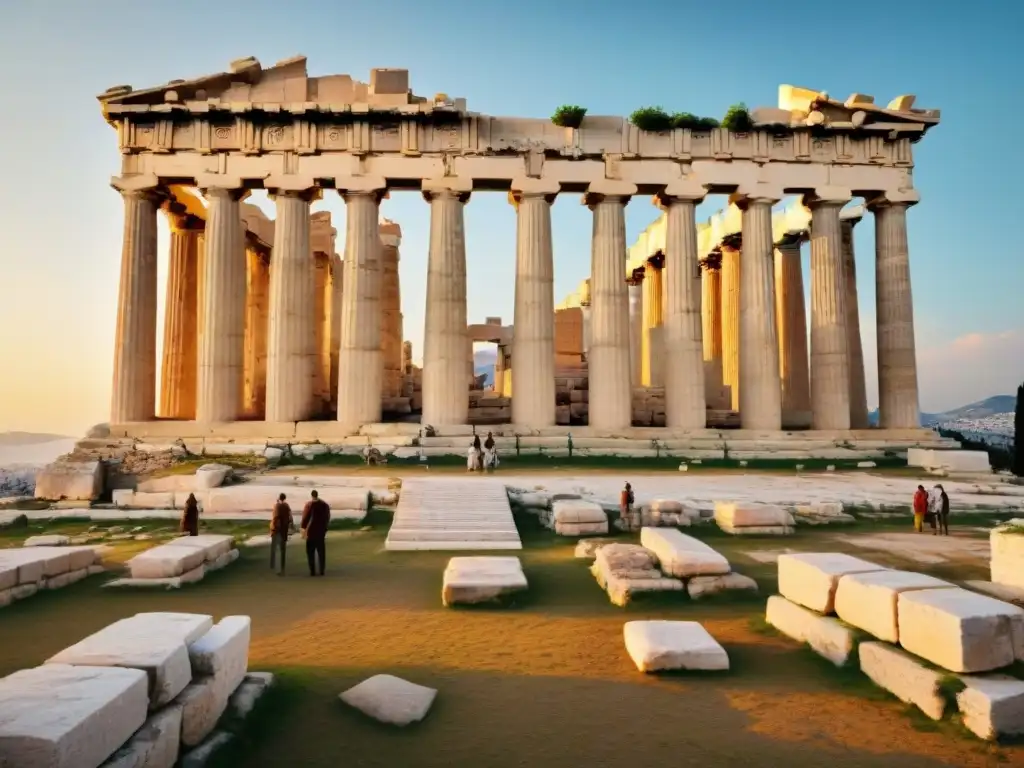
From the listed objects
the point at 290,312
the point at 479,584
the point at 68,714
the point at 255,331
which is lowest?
the point at 479,584

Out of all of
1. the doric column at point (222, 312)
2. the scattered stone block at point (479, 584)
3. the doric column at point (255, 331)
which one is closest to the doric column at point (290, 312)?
the doric column at point (222, 312)

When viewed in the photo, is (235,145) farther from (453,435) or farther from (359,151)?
(453,435)

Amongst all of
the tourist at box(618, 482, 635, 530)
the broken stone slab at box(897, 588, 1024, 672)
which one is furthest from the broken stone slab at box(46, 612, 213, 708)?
the tourist at box(618, 482, 635, 530)

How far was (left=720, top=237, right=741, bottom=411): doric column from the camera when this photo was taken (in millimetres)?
31516

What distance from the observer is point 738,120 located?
2505cm

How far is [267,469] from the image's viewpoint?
18.5 meters

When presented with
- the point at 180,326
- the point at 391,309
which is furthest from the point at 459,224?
the point at 180,326

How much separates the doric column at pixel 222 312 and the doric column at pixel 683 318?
15479 millimetres

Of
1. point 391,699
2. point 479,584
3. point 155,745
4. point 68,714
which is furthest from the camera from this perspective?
point 479,584

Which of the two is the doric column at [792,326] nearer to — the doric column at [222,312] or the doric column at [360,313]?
the doric column at [360,313]

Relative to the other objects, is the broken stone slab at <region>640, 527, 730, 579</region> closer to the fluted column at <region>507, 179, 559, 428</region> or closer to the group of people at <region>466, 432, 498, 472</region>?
A: the group of people at <region>466, 432, 498, 472</region>

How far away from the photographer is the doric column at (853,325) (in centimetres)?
2903

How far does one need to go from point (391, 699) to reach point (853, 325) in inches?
1141

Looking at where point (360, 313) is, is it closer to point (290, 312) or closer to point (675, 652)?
point (290, 312)
